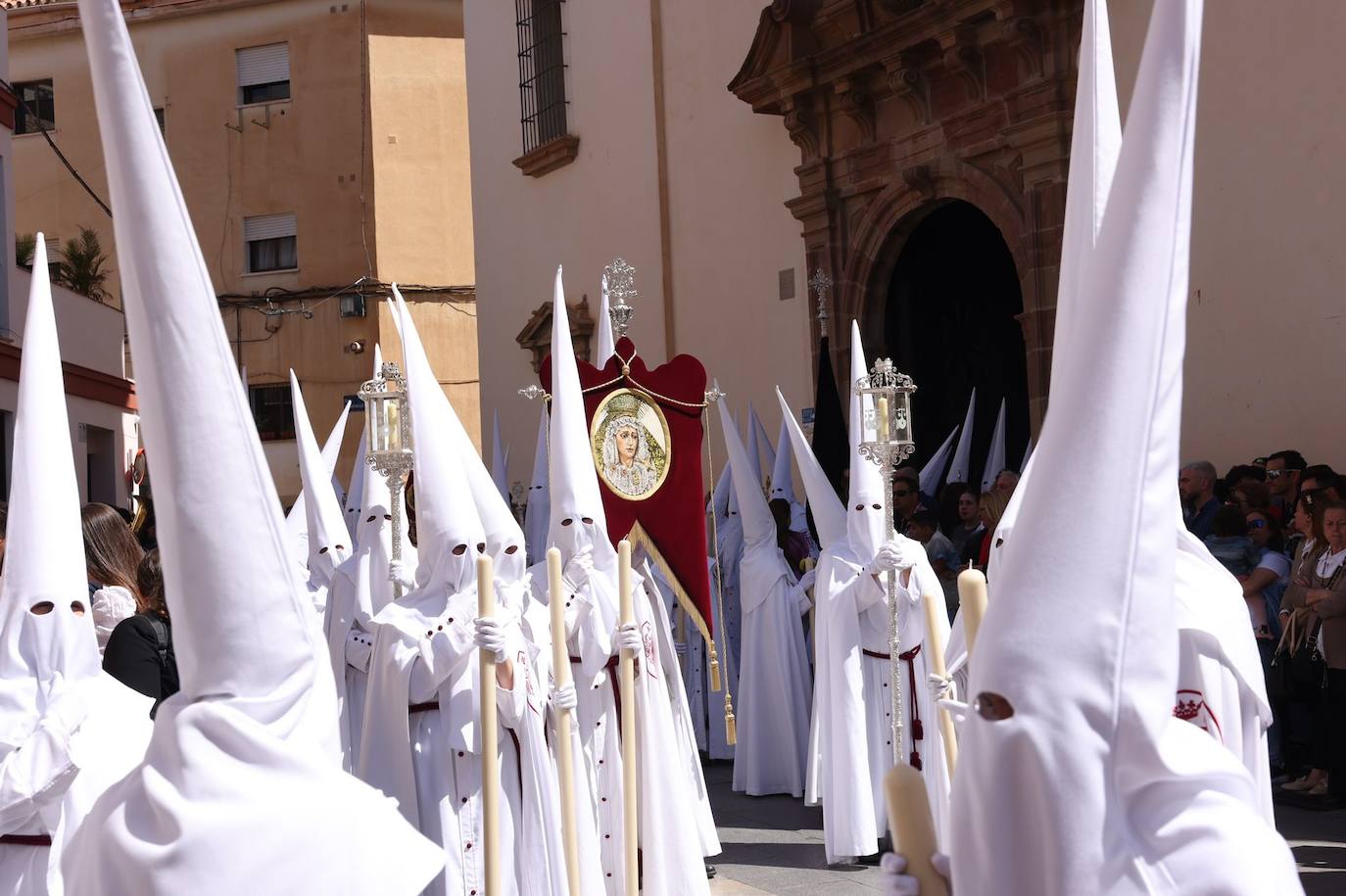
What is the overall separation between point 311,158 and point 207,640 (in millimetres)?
26499

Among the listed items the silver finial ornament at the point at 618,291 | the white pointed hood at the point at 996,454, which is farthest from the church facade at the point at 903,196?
the silver finial ornament at the point at 618,291

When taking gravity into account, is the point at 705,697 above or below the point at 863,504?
below

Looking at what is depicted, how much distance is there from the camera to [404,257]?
90.0 feet

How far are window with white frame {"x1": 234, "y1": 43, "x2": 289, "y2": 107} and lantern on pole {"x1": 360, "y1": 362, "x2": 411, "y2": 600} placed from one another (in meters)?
22.4

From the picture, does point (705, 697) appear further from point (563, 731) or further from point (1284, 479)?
point (563, 731)

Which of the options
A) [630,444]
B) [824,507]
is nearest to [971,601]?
[630,444]

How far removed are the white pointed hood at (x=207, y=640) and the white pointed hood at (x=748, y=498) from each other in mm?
7953

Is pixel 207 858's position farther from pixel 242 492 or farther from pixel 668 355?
pixel 668 355

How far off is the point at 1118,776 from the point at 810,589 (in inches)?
349

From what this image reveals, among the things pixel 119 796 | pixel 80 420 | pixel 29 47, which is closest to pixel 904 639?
pixel 119 796

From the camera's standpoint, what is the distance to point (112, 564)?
5.59 m

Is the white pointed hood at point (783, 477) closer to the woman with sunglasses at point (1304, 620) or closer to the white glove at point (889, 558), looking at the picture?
the white glove at point (889, 558)

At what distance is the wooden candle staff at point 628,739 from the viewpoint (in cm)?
615

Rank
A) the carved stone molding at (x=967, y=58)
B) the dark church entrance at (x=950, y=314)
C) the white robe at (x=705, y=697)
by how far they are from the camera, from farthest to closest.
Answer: the dark church entrance at (x=950, y=314) → the carved stone molding at (x=967, y=58) → the white robe at (x=705, y=697)
